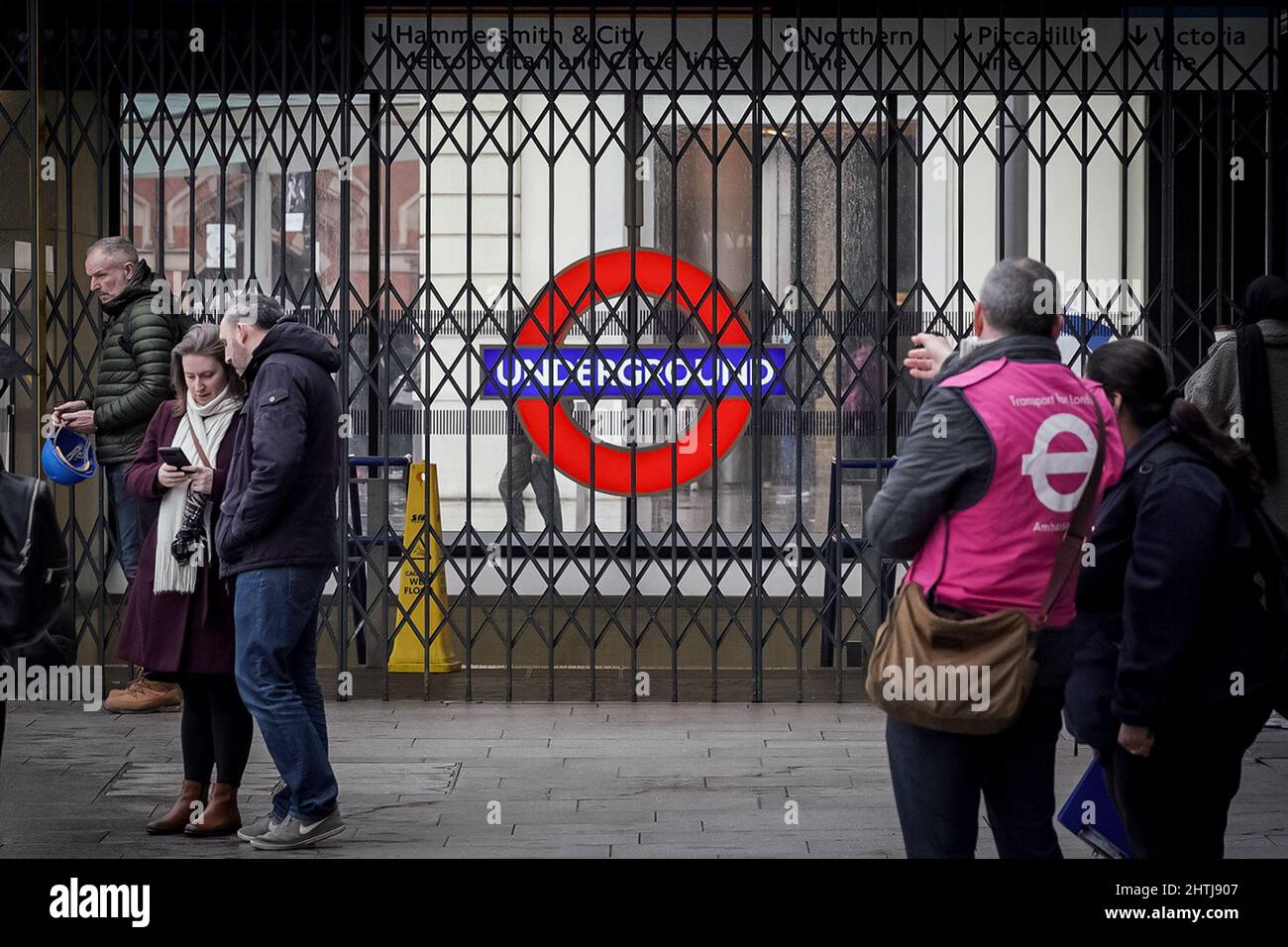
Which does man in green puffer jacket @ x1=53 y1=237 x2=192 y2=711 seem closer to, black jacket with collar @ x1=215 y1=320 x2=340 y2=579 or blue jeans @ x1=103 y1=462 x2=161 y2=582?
blue jeans @ x1=103 y1=462 x2=161 y2=582

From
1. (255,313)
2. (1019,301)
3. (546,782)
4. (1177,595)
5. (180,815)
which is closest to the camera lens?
(1177,595)

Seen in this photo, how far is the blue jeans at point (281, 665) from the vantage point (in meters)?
5.69

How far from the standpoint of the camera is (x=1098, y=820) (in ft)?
16.9

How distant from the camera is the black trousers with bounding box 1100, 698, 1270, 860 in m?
4.15

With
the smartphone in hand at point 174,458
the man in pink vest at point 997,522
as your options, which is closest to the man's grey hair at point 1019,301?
the man in pink vest at point 997,522

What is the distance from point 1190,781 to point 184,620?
11.6ft

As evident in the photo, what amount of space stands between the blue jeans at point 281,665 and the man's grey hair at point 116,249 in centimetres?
301

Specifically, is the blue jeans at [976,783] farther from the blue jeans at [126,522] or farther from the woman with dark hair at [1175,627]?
the blue jeans at [126,522]

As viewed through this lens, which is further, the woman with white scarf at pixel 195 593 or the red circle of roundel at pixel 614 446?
the red circle of roundel at pixel 614 446

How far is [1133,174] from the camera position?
10.3 meters

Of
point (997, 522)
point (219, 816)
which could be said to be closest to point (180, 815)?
point (219, 816)

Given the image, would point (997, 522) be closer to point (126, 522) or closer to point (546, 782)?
point (546, 782)
